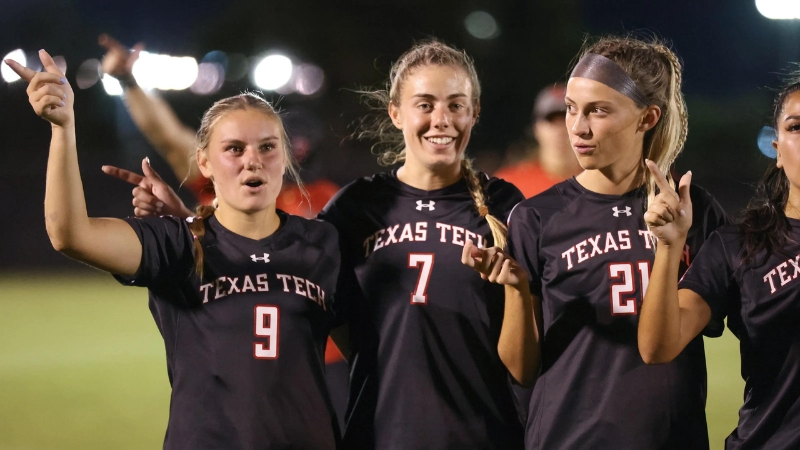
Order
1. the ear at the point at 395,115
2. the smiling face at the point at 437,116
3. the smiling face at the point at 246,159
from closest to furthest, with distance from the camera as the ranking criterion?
the smiling face at the point at 246,159 → the smiling face at the point at 437,116 → the ear at the point at 395,115

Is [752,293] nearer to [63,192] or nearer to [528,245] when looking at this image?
[528,245]

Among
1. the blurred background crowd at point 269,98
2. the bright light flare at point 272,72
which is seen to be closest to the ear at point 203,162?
the blurred background crowd at point 269,98

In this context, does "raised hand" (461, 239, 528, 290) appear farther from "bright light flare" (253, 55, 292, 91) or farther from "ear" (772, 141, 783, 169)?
"bright light flare" (253, 55, 292, 91)

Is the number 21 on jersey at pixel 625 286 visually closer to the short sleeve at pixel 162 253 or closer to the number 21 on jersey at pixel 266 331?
the number 21 on jersey at pixel 266 331

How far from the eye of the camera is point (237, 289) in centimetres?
271

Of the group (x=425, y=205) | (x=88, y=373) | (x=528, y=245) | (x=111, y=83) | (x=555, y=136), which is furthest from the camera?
(x=88, y=373)

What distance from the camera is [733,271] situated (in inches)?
103

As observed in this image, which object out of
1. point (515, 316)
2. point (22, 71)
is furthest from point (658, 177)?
point (22, 71)

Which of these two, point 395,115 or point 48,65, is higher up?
point 395,115

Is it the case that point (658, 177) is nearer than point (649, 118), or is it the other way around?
point (658, 177)

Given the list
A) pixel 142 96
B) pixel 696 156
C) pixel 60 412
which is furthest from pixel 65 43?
pixel 142 96

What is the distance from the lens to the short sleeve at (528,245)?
2816 mm

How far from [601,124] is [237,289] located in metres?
1.27

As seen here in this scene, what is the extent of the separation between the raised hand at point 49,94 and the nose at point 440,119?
1221 mm
